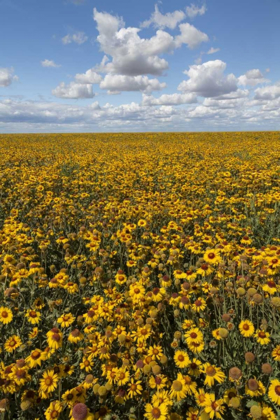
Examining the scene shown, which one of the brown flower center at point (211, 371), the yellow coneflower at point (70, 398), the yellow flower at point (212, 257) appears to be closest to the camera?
the yellow coneflower at point (70, 398)

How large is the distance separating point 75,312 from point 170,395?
7.06 ft

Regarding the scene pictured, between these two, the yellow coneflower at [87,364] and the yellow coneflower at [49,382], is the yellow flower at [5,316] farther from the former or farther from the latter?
the yellow coneflower at [87,364]

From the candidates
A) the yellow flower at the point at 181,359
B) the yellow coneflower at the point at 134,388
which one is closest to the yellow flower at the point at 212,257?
the yellow flower at the point at 181,359

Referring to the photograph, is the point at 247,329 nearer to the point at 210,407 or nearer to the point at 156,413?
the point at 210,407

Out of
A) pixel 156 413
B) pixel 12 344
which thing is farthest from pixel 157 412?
pixel 12 344

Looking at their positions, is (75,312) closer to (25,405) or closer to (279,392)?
(25,405)

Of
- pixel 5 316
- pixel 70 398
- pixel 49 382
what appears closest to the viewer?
pixel 70 398

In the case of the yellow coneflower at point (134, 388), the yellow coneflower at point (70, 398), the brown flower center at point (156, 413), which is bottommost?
the yellow coneflower at point (134, 388)

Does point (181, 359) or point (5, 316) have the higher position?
point (5, 316)

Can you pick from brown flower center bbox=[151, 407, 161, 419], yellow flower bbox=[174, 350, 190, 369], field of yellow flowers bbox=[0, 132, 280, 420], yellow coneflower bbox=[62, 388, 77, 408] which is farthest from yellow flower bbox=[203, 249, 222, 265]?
yellow coneflower bbox=[62, 388, 77, 408]

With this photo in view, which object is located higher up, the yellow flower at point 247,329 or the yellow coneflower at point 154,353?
the yellow flower at point 247,329

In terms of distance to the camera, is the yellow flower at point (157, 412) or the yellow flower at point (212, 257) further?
the yellow flower at point (212, 257)

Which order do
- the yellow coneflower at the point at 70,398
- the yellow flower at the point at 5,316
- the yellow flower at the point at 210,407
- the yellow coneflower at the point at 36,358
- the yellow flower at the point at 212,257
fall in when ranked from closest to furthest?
the yellow flower at the point at 210,407 < the yellow coneflower at the point at 70,398 < the yellow coneflower at the point at 36,358 < the yellow flower at the point at 5,316 < the yellow flower at the point at 212,257

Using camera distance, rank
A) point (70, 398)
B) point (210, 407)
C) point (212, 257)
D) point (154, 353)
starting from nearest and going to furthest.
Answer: point (210, 407) < point (70, 398) < point (154, 353) < point (212, 257)
